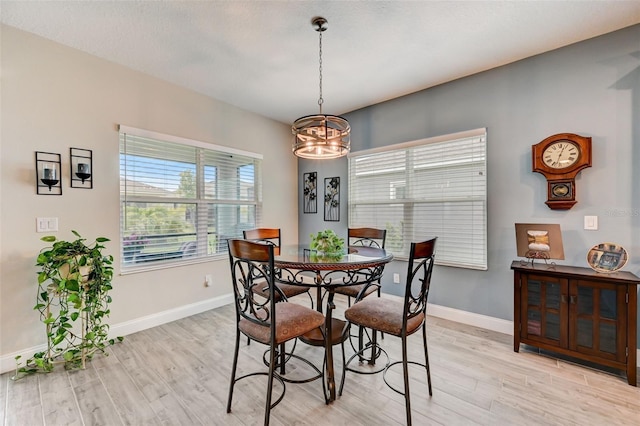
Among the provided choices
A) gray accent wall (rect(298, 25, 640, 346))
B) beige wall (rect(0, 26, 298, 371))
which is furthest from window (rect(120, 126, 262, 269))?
gray accent wall (rect(298, 25, 640, 346))

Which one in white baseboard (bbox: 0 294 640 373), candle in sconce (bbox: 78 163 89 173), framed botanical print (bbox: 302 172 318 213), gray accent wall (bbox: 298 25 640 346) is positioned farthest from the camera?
framed botanical print (bbox: 302 172 318 213)

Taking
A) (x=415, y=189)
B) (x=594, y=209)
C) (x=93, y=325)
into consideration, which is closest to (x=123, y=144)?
(x=93, y=325)

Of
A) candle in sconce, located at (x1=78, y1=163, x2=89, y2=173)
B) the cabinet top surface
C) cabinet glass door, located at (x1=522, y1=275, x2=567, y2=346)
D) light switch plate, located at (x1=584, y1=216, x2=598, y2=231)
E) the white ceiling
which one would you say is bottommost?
cabinet glass door, located at (x1=522, y1=275, x2=567, y2=346)

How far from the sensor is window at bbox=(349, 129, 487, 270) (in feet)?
9.84

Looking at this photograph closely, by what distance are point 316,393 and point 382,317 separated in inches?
28.2

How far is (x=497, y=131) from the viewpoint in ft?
9.40

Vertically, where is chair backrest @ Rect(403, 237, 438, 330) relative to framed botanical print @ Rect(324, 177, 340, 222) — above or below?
below

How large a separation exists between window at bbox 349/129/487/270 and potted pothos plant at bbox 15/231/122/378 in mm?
2938

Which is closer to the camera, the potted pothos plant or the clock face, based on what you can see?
the potted pothos plant

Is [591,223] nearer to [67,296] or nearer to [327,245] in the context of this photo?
[327,245]

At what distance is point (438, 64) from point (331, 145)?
1.50m

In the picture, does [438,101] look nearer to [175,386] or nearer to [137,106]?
[137,106]

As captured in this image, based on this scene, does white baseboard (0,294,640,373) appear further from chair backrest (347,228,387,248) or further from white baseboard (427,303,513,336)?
chair backrest (347,228,387,248)

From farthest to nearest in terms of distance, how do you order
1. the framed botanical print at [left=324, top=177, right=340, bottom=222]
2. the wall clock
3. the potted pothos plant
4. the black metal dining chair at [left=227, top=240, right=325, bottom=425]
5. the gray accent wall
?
1. the framed botanical print at [left=324, top=177, right=340, bottom=222]
2. the wall clock
3. the gray accent wall
4. the potted pothos plant
5. the black metal dining chair at [left=227, top=240, right=325, bottom=425]
